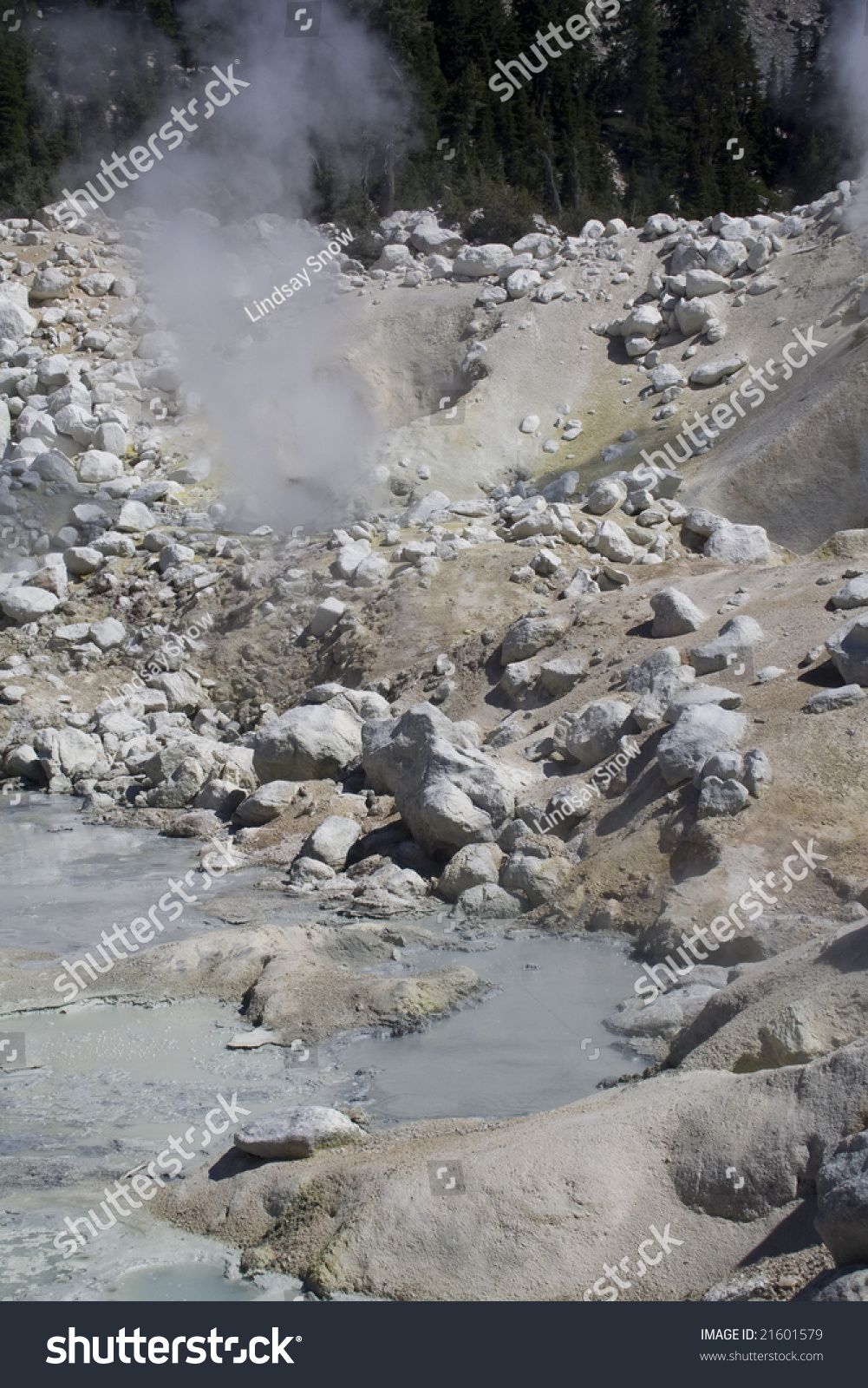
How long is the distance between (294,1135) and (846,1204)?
176cm

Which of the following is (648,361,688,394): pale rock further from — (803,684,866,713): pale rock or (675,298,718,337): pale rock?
(803,684,866,713): pale rock

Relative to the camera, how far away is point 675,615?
371 inches

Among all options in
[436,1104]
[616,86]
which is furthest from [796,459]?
[616,86]

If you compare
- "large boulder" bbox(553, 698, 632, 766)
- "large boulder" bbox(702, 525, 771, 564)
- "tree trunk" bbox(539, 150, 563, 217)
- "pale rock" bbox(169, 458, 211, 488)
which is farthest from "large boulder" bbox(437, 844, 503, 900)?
"tree trunk" bbox(539, 150, 563, 217)

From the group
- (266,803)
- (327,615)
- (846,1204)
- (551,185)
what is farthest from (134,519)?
(551,185)

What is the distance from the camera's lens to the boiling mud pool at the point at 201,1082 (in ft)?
10.7

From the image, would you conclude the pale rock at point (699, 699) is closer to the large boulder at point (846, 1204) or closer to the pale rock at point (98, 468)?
the large boulder at point (846, 1204)

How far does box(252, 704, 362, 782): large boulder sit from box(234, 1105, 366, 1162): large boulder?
5.93 metres

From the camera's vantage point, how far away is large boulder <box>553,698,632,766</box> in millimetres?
8133

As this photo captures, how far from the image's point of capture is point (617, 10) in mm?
37750

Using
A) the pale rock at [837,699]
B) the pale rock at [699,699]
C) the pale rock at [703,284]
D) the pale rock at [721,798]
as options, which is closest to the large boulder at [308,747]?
the pale rock at [699,699]

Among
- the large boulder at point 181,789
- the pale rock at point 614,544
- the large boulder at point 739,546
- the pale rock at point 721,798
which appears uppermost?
the large boulder at point 181,789

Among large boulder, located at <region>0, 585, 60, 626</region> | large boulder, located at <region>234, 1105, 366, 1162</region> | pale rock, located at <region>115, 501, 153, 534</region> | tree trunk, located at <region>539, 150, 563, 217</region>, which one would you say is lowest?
large boulder, located at <region>234, 1105, 366, 1162</region>

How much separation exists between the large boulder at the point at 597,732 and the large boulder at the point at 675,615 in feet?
4.23
